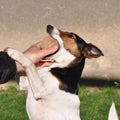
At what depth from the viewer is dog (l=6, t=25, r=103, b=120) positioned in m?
4.49

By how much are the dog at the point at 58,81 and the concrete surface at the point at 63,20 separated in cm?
265

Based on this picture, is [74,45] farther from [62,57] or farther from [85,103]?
[85,103]

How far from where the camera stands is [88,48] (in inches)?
Result: 188

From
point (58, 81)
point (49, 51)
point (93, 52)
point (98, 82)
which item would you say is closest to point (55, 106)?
point (58, 81)

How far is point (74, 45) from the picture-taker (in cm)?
482

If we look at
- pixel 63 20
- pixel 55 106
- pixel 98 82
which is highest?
pixel 55 106

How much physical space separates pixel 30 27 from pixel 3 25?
33 cm

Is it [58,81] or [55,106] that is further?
[58,81]

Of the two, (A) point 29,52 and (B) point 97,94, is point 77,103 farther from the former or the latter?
(B) point 97,94

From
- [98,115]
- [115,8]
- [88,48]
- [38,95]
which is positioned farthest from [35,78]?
[115,8]

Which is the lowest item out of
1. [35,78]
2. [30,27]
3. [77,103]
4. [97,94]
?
[97,94]

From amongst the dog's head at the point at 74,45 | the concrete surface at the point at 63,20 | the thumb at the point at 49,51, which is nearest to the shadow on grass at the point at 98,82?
the concrete surface at the point at 63,20

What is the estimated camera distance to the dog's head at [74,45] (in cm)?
475

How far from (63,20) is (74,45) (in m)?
2.69
